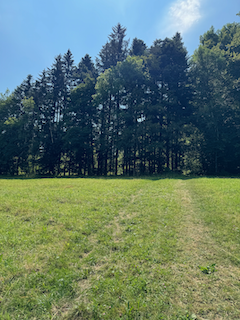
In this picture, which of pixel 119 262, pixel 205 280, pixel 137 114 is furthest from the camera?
pixel 137 114

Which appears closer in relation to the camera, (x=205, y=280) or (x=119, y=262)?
(x=205, y=280)

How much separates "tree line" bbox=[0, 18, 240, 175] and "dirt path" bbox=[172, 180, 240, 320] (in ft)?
94.0

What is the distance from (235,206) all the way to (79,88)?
127ft

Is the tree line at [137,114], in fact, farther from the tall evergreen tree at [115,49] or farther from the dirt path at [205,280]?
the dirt path at [205,280]

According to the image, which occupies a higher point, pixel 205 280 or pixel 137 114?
pixel 137 114

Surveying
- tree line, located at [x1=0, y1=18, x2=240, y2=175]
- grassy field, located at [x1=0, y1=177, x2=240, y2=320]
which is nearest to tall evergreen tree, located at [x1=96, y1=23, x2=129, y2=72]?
tree line, located at [x1=0, y1=18, x2=240, y2=175]

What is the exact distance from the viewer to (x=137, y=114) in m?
36.6

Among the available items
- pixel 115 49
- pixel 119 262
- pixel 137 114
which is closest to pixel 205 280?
pixel 119 262

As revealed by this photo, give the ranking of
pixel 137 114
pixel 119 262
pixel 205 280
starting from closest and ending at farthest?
pixel 205 280, pixel 119 262, pixel 137 114

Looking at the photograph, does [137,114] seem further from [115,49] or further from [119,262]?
[119,262]

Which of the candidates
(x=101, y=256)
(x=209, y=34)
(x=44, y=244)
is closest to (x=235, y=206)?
(x=101, y=256)

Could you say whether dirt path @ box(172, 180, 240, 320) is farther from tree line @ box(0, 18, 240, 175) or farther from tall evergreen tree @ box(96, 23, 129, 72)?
tall evergreen tree @ box(96, 23, 129, 72)

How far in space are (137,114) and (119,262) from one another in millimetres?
33375

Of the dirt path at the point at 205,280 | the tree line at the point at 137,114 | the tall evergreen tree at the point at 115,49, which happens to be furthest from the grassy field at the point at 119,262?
the tall evergreen tree at the point at 115,49
